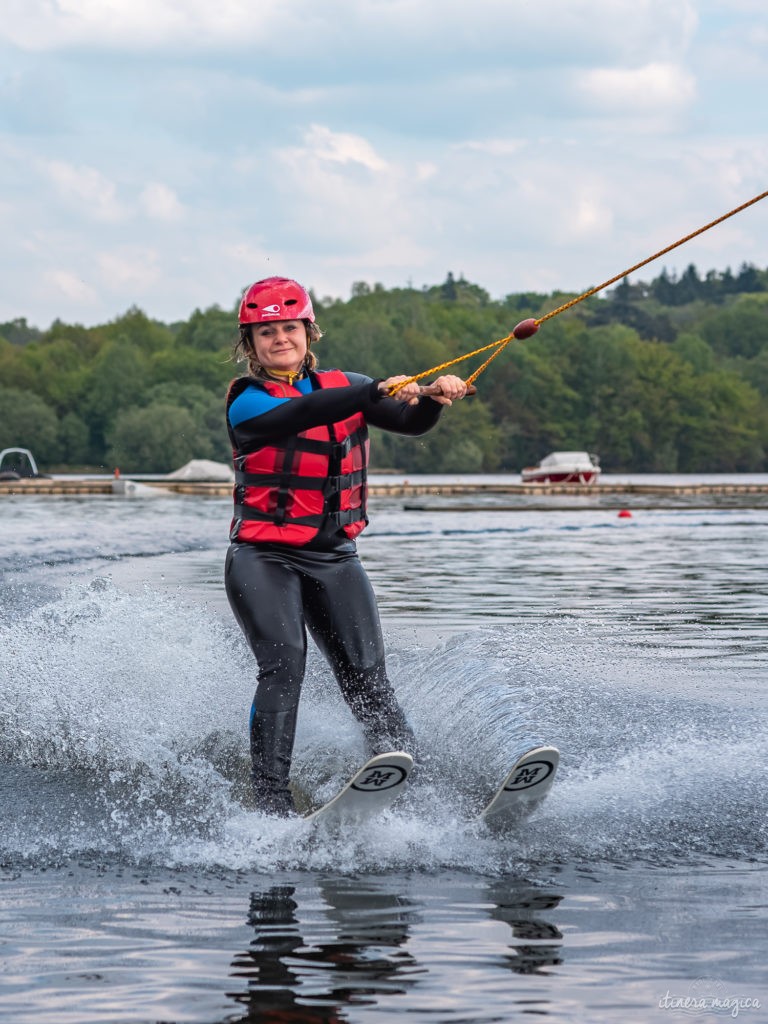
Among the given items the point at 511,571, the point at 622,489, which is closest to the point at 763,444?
the point at 622,489

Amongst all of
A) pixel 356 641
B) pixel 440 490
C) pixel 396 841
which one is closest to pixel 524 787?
pixel 396 841

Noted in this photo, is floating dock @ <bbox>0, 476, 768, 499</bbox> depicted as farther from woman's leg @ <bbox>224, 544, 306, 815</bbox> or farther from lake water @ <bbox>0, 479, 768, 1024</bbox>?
woman's leg @ <bbox>224, 544, 306, 815</bbox>

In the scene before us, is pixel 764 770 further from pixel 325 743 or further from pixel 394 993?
pixel 394 993

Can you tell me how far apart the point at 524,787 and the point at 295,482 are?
135cm

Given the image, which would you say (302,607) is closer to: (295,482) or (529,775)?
(295,482)

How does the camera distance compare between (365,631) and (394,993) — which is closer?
(394,993)

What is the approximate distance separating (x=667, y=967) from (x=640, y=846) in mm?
1387

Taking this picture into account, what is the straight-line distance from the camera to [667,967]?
4.25 metres

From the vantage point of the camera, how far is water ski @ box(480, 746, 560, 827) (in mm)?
5562

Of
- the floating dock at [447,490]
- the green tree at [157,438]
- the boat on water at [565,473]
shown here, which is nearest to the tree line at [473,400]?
the green tree at [157,438]

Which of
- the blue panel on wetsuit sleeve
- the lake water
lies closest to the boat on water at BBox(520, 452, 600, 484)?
the lake water

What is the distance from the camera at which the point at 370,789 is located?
556cm

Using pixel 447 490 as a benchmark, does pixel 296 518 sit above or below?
above

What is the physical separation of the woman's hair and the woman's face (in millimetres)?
50
